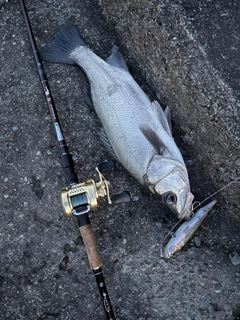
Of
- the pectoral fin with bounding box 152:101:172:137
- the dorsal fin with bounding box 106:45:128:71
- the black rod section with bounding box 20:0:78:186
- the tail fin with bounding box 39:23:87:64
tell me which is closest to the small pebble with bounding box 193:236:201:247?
the pectoral fin with bounding box 152:101:172:137

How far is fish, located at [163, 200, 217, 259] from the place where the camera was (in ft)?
9.12

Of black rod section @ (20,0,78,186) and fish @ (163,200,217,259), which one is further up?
black rod section @ (20,0,78,186)

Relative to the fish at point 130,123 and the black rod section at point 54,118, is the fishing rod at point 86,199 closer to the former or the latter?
the black rod section at point 54,118

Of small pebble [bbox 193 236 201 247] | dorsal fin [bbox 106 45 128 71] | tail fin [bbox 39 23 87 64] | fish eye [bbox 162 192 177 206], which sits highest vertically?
tail fin [bbox 39 23 87 64]

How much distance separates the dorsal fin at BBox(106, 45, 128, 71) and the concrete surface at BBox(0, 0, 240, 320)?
114mm

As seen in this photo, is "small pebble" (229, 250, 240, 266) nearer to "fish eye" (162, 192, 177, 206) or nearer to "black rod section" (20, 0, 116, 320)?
"fish eye" (162, 192, 177, 206)

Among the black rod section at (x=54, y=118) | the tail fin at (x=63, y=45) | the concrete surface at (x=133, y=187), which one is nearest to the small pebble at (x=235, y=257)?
the concrete surface at (x=133, y=187)

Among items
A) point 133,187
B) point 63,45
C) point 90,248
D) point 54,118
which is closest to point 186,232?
point 133,187

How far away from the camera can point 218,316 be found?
2.77 metres

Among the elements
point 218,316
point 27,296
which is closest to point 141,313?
point 218,316

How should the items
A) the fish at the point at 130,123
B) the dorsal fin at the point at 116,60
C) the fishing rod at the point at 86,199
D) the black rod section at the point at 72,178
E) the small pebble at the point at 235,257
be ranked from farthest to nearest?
the dorsal fin at the point at 116,60 → the small pebble at the point at 235,257 → the fish at the point at 130,123 → the black rod section at the point at 72,178 → the fishing rod at the point at 86,199

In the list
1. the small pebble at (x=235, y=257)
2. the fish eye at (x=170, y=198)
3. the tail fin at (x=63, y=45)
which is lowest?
the small pebble at (x=235, y=257)

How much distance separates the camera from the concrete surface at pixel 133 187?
2604 millimetres

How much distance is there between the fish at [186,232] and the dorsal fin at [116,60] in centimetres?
118
